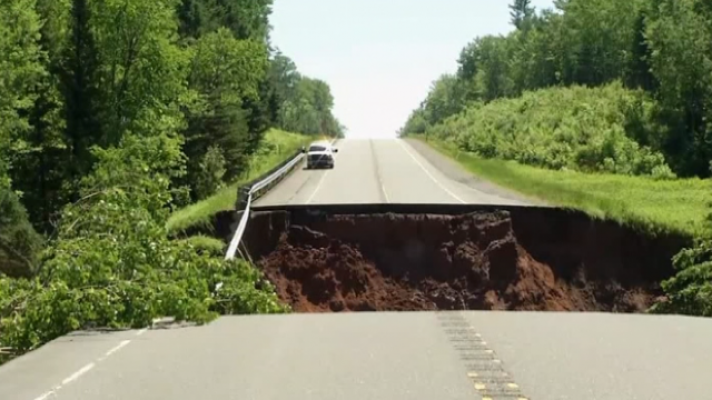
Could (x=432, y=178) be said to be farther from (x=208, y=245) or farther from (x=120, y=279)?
(x=120, y=279)

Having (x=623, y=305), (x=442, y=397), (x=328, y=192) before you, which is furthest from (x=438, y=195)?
(x=442, y=397)

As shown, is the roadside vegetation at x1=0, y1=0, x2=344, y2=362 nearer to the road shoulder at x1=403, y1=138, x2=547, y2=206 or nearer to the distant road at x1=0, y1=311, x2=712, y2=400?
the distant road at x1=0, y1=311, x2=712, y2=400

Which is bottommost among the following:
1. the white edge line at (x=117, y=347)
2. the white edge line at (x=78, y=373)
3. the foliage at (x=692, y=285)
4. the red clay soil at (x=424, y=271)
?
the red clay soil at (x=424, y=271)

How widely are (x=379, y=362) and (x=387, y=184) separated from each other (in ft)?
130

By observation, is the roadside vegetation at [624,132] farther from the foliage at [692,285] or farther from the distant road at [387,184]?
the distant road at [387,184]

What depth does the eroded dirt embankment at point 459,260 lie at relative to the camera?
32938 mm

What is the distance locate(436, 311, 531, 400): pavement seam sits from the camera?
10172mm

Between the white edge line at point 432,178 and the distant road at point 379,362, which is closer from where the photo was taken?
the distant road at point 379,362

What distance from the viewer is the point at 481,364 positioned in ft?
39.0

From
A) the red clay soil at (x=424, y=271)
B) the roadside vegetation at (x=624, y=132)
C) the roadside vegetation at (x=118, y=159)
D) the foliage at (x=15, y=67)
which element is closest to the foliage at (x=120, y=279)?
the roadside vegetation at (x=118, y=159)

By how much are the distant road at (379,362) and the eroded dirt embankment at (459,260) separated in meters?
16.2

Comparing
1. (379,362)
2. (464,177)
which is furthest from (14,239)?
(379,362)

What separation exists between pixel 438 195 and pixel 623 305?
499 inches

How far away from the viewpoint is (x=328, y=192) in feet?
151
